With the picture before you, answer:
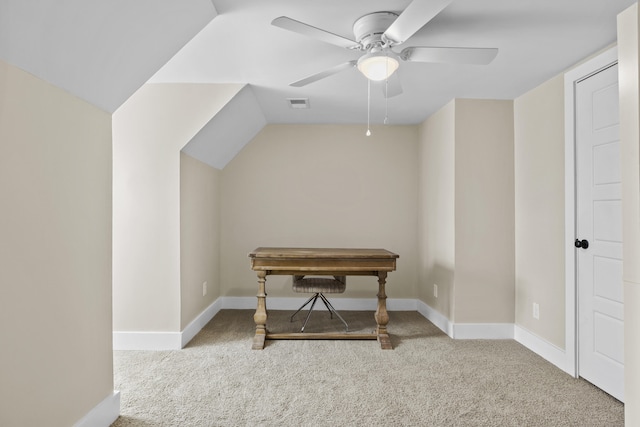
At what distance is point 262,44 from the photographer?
8.29 ft

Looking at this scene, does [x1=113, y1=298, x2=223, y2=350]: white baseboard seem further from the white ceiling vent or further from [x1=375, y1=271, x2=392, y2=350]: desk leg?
the white ceiling vent

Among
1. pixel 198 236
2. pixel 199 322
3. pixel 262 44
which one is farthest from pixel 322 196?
pixel 262 44

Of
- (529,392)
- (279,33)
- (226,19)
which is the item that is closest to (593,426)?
(529,392)

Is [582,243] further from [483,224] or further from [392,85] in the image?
[392,85]

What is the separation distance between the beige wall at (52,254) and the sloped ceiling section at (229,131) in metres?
1.42

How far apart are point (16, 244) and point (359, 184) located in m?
3.76

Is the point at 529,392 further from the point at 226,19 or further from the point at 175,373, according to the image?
the point at 226,19

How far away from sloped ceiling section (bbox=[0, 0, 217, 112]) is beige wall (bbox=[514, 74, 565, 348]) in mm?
2570

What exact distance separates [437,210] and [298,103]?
69.8 inches

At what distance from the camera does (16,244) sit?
1.46 meters

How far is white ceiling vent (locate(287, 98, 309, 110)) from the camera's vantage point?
3.78 meters

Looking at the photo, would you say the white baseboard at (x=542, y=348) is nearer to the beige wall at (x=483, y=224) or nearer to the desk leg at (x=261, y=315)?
the beige wall at (x=483, y=224)

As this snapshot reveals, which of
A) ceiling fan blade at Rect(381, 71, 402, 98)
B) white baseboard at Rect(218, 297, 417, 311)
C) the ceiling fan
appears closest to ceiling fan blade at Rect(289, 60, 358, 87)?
the ceiling fan

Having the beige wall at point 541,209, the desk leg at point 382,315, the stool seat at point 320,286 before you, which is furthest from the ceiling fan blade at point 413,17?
the stool seat at point 320,286
